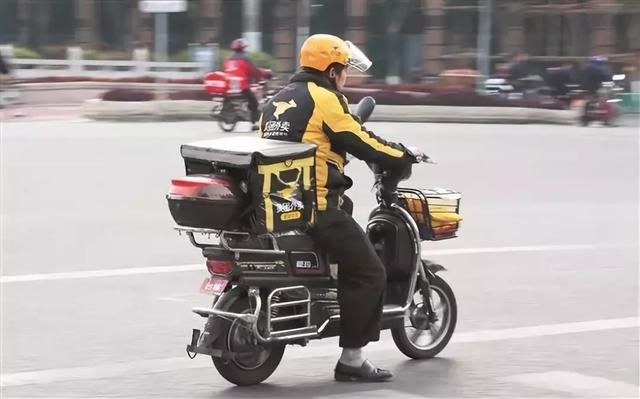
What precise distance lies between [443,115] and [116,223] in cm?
1619

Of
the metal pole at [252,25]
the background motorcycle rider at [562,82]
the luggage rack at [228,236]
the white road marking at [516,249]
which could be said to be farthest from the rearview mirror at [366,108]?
the metal pole at [252,25]

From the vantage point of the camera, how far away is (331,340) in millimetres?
7082

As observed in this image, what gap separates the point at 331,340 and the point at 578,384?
1.51 meters

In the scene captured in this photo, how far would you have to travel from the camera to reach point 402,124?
26.2 m

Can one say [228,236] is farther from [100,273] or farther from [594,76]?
[594,76]

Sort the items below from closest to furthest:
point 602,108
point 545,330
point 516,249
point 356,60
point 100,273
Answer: point 356,60 < point 545,330 < point 100,273 < point 516,249 < point 602,108

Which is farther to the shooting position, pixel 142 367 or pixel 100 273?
pixel 100 273

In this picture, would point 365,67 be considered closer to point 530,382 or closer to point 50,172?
point 530,382

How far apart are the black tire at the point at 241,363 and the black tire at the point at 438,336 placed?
2.53 feet

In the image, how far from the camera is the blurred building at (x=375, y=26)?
4681cm

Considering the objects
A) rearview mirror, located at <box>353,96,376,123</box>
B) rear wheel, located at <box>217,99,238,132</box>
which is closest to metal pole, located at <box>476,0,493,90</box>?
rear wheel, located at <box>217,99,238,132</box>

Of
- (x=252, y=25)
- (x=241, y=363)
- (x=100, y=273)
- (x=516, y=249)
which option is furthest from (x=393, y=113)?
(x=241, y=363)

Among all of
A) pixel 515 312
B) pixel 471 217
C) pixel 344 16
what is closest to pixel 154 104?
pixel 471 217

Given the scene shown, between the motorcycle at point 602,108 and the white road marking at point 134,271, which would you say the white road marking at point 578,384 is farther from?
the motorcycle at point 602,108
